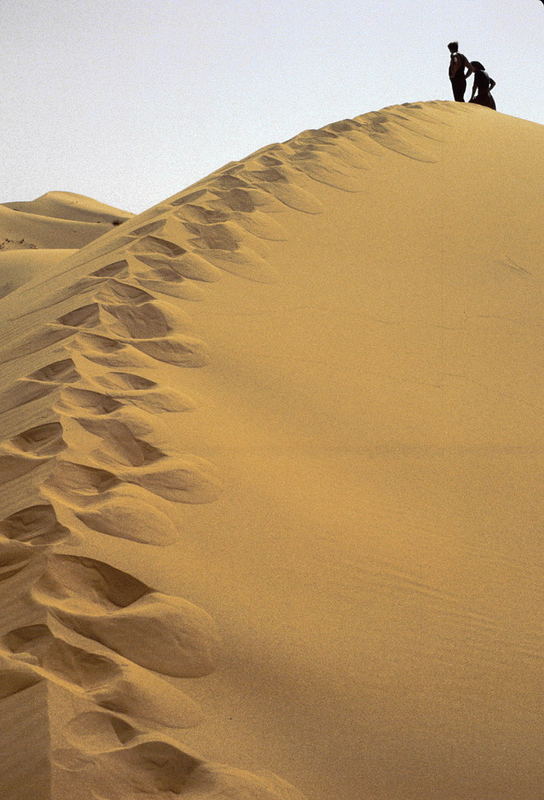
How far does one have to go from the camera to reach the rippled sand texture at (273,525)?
1565 mm

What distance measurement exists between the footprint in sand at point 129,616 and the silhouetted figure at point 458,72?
36.6ft

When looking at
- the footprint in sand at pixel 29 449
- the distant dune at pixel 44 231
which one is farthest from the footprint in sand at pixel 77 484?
the distant dune at pixel 44 231

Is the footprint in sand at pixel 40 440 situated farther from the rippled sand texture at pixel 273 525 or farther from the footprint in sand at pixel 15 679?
the footprint in sand at pixel 15 679

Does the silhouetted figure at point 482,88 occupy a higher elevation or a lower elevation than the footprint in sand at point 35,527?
higher

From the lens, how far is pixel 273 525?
2.24m

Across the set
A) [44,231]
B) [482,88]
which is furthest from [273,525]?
[44,231]

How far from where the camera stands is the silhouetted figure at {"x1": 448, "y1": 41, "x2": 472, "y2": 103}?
456 inches

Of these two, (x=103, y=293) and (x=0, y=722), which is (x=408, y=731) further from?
(x=103, y=293)

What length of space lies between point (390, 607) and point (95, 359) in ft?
5.07

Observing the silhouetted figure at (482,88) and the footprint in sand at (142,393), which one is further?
the silhouetted figure at (482,88)

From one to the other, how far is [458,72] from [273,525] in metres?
11.0

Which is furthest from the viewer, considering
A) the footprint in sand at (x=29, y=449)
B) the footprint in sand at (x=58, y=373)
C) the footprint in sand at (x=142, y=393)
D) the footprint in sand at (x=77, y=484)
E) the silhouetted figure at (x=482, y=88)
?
the silhouetted figure at (x=482, y=88)

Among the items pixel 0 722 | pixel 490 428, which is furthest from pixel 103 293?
pixel 0 722

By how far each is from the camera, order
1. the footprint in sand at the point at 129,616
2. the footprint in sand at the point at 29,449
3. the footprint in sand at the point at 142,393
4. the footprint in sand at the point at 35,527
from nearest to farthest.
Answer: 1. the footprint in sand at the point at 129,616
2. the footprint in sand at the point at 35,527
3. the footprint in sand at the point at 29,449
4. the footprint in sand at the point at 142,393
